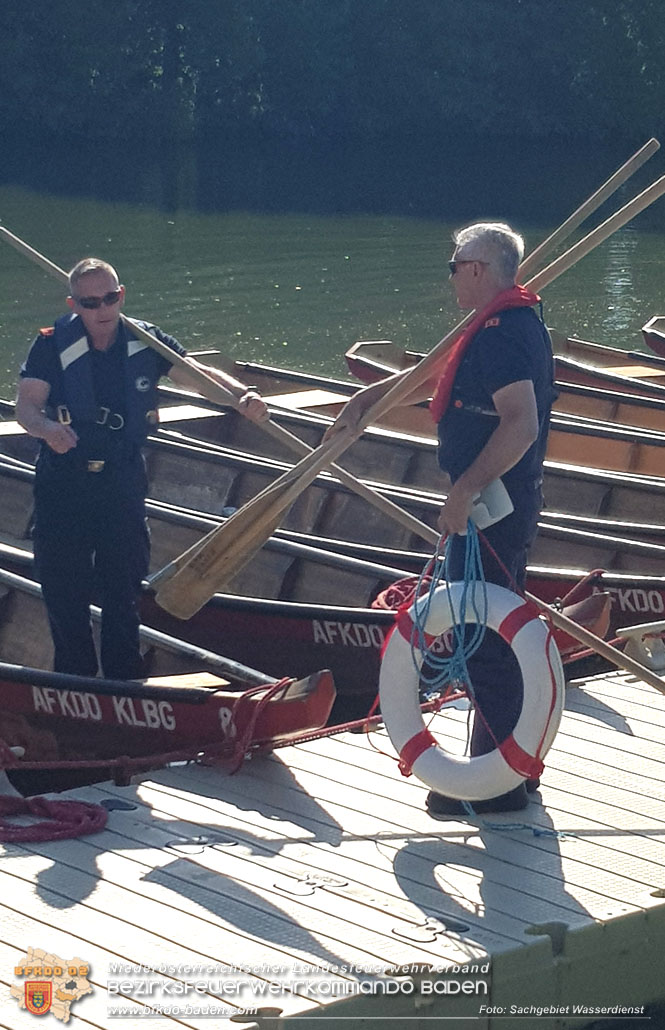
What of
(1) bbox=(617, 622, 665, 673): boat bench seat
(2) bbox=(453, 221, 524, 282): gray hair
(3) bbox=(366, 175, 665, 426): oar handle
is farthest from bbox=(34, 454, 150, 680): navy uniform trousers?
(1) bbox=(617, 622, 665, 673): boat bench seat

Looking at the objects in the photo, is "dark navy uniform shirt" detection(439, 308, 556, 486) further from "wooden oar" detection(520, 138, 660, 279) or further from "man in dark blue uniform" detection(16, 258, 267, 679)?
"man in dark blue uniform" detection(16, 258, 267, 679)

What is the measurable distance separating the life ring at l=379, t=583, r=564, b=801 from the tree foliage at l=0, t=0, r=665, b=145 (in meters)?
38.1

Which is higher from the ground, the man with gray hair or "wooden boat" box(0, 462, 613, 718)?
the man with gray hair

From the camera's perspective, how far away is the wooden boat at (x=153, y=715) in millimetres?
5719

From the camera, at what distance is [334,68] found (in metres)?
44.8

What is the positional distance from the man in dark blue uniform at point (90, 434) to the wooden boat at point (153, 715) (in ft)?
1.08

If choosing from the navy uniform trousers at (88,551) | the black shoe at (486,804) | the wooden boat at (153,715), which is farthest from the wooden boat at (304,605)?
the black shoe at (486,804)

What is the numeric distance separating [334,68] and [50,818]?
41765 millimetres

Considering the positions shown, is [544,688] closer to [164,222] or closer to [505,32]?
[164,222]

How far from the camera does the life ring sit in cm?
494

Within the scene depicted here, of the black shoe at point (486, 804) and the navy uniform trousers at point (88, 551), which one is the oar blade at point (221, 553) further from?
the black shoe at point (486, 804)

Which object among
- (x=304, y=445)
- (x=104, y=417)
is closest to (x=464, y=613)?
(x=304, y=445)

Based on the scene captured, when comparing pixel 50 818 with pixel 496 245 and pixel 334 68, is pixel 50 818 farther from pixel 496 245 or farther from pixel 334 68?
pixel 334 68

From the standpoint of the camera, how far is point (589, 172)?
39.0 meters
